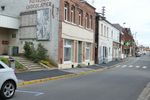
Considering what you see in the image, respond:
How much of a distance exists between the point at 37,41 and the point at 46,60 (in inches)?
90.6

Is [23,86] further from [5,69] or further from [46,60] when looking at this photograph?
[46,60]

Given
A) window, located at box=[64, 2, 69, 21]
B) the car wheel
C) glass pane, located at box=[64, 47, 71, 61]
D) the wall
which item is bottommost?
the car wheel

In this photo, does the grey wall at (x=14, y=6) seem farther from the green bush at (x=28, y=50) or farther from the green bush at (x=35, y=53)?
the green bush at (x=28, y=50)

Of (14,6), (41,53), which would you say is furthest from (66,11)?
(41,53)

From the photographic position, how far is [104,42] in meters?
49.6

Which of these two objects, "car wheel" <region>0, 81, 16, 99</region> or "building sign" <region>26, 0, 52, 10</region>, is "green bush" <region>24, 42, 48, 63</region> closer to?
"building sign" <region>26, 0, 52, 10</region>

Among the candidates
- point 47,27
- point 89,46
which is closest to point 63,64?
point 47,27

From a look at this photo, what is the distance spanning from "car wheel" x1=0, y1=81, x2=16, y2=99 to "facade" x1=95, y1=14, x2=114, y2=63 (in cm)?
3296

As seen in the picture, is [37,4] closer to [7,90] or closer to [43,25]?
[43,25]

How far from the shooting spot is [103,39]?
48312 mm

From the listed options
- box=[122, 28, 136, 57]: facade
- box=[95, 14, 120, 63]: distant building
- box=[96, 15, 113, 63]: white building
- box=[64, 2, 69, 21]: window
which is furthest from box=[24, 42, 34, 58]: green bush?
box=[122, 28, 136, 57]: facade

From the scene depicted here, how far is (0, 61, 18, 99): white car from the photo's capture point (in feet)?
35.7

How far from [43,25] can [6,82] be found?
18255 millimetres

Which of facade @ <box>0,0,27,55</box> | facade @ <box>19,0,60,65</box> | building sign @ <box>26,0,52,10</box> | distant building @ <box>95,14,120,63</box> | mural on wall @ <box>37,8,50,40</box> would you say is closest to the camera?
facade @ <box>19,0,60,65</box>
